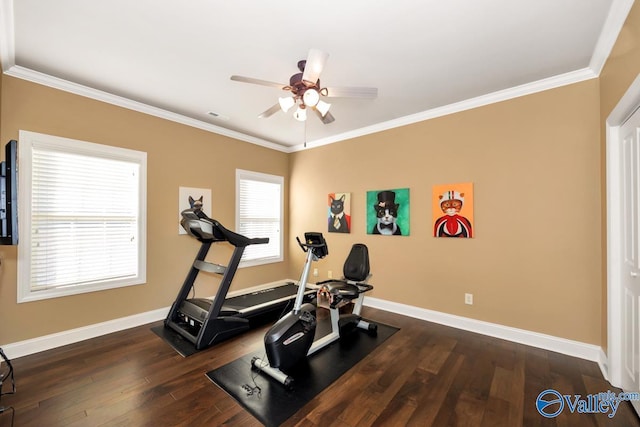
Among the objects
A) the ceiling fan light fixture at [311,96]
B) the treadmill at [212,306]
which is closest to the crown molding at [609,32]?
the ceiling fan light fixture at [311,96]

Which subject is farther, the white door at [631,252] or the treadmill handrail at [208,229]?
the treadmill handrail at [208,229]

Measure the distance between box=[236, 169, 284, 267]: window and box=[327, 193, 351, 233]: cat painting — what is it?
109cm

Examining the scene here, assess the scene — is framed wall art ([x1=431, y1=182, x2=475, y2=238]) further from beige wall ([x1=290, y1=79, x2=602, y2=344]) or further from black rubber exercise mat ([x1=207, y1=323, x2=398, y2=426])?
black rubber exercise mat ([x1=207, y1=323, x2=398, y2=426])

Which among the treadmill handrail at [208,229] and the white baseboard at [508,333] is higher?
the treadmill handrail at [208,229]

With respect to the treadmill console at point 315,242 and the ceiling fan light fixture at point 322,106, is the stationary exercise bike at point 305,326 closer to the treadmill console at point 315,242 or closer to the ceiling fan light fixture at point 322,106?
the treadmill console at point 315,242

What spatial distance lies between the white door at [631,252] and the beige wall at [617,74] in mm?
241

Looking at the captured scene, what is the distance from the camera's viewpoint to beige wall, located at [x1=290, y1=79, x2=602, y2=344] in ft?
8.38

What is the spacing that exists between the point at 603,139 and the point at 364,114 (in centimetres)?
236

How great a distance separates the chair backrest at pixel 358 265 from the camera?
3221mm

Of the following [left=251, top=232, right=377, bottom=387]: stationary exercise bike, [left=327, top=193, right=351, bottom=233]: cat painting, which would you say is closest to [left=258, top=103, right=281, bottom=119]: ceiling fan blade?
[left=251, top=232, right=377, bottom=387]: stationary exercise bike

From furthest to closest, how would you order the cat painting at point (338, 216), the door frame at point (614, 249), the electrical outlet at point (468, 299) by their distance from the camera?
the cat painting at point (338, 216) → the electrical outlet at point (468, 299) → the door frame at point (614, 249)

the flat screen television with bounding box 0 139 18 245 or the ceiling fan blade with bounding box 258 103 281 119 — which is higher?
the ceiling fan blade with bounding box 258 103 281 119

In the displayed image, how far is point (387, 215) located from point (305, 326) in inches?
83.9

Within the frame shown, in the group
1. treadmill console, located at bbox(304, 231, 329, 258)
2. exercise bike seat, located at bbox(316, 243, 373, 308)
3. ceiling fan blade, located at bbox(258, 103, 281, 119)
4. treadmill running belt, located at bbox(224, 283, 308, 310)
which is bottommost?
treadmill running belt, located at bbox(224, 283, 308, 310)
